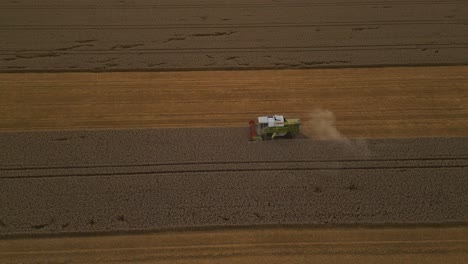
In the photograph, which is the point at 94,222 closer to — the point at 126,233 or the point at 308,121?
the point at 126,233

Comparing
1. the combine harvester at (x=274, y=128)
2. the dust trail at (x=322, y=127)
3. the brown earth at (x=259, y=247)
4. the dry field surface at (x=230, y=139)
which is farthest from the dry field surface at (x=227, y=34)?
the brown earth at (x=259, y=247)

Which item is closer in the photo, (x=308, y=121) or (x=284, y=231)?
(x=284, y=231)

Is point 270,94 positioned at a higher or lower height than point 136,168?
higher

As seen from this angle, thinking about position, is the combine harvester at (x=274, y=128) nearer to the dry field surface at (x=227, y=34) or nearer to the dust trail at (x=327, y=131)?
the dust trail at (x=327, y=131)

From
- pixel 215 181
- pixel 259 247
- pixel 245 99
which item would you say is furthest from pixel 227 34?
pixel 259 247

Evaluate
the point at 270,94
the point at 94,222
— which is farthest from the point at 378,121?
the point at 94,222

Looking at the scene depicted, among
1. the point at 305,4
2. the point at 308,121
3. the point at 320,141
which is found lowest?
the point at 320,141

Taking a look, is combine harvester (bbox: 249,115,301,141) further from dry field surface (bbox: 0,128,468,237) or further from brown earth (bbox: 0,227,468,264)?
brown earth (bbox: 0,227,468,264)

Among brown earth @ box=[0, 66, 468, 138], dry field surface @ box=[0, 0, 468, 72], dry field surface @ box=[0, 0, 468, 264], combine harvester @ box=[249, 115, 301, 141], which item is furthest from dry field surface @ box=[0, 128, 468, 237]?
dry field surface @ box=[0, 0, 468, 72]
